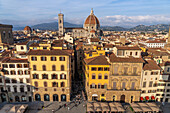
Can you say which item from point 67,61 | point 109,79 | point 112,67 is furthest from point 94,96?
point 67,61

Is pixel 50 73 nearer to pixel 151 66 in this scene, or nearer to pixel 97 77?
pixel 97 77

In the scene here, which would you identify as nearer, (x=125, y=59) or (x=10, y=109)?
(x=10, y=109)

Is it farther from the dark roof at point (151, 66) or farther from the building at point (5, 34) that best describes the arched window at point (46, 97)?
the building at point (5, 34)

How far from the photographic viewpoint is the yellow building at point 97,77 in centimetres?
4072

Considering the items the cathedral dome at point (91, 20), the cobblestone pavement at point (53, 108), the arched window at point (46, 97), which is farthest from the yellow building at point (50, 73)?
the cathedral dome at point (91, 20)

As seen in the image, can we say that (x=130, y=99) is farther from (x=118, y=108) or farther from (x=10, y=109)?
(x=10, y=109)

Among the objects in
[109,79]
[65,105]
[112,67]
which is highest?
[112,67]

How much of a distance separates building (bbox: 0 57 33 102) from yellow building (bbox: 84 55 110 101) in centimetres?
1911

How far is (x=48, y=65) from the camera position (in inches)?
1603

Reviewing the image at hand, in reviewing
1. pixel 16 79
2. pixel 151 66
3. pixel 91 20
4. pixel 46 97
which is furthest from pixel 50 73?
pixel 91 20

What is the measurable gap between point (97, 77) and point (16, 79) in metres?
25.2

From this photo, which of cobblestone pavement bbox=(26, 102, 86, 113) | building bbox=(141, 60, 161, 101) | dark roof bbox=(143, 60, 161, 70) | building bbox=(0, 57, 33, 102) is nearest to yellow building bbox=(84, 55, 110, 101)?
cobblestone pavement bbox=(26, 102, 86, 113)

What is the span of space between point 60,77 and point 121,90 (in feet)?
64.7

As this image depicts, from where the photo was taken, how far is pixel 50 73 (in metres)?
41.2
